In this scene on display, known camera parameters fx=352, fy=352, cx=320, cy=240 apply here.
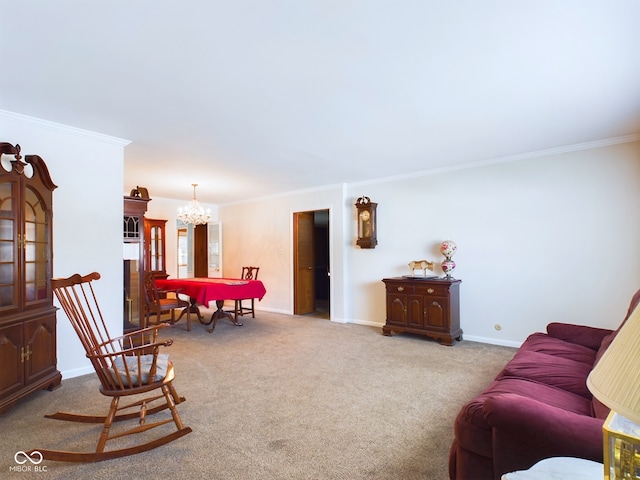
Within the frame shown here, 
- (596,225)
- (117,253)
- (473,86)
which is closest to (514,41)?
(473,86)

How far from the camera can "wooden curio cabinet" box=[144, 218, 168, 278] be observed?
689 centimetres

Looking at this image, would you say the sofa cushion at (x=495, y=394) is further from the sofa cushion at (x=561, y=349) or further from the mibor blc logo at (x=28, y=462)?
the mibor blc logo at (x=28, y=462)

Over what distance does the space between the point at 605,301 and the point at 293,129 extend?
383cm

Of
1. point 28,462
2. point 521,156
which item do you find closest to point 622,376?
point 28,462

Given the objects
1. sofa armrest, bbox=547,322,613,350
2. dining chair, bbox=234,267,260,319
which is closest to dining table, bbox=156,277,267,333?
dining chair, bbox=234,267,260,319

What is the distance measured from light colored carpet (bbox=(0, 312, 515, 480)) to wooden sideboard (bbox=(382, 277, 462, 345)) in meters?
0.24

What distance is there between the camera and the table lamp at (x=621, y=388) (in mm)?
573

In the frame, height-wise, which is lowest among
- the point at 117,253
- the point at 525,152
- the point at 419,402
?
the point at 419,402

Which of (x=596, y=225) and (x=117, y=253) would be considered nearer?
(x=117, y=253)

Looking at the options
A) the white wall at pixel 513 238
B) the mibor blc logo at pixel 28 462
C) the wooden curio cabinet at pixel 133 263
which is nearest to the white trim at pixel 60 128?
the wooden curio cabinet at pixel 133 263

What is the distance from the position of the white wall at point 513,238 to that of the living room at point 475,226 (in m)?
0.01

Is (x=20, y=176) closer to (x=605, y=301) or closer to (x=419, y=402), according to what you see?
(x=419, y=402)

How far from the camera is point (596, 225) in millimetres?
3906

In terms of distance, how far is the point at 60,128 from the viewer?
3219 millimetres
